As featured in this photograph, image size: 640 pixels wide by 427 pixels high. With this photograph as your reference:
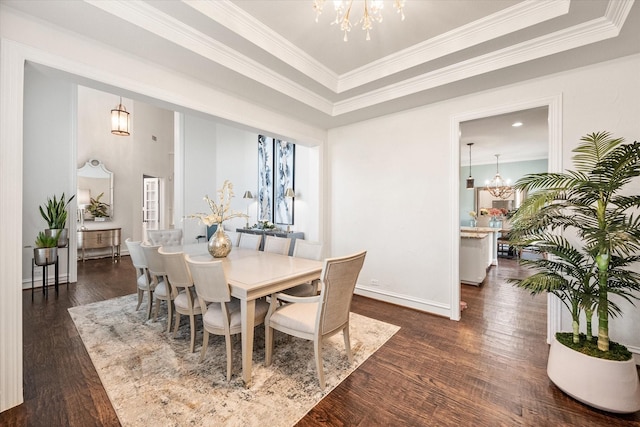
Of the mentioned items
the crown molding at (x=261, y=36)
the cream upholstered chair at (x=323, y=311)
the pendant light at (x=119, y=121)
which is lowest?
the cream upholstered chair at (x=323, y=311)

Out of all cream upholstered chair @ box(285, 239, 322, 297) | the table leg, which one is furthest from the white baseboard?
the table leg

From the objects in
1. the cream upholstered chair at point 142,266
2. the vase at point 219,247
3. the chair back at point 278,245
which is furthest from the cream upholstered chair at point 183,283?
the chair back at point 278,245

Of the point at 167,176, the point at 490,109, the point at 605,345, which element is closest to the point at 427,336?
the point at 605,345

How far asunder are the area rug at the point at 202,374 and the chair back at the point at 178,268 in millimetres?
650

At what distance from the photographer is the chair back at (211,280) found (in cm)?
196

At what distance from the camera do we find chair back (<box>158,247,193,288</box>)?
2281 mm

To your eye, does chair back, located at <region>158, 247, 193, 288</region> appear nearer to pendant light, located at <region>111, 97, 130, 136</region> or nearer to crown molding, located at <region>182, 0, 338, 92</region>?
crown molding, located at <region>182, 0, 338, 92</region>

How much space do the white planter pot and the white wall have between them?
2.84 feet

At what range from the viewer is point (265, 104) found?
337 cm

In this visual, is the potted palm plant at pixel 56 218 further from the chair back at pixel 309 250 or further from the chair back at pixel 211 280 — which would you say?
the chair back at pixel 309 250

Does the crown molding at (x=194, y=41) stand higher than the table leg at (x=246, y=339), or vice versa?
the crown molding at (x=194, y=41)

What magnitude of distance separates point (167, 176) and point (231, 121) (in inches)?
245

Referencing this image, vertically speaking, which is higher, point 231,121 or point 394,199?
point 231,121

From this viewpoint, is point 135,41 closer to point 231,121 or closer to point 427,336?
point 231,121
